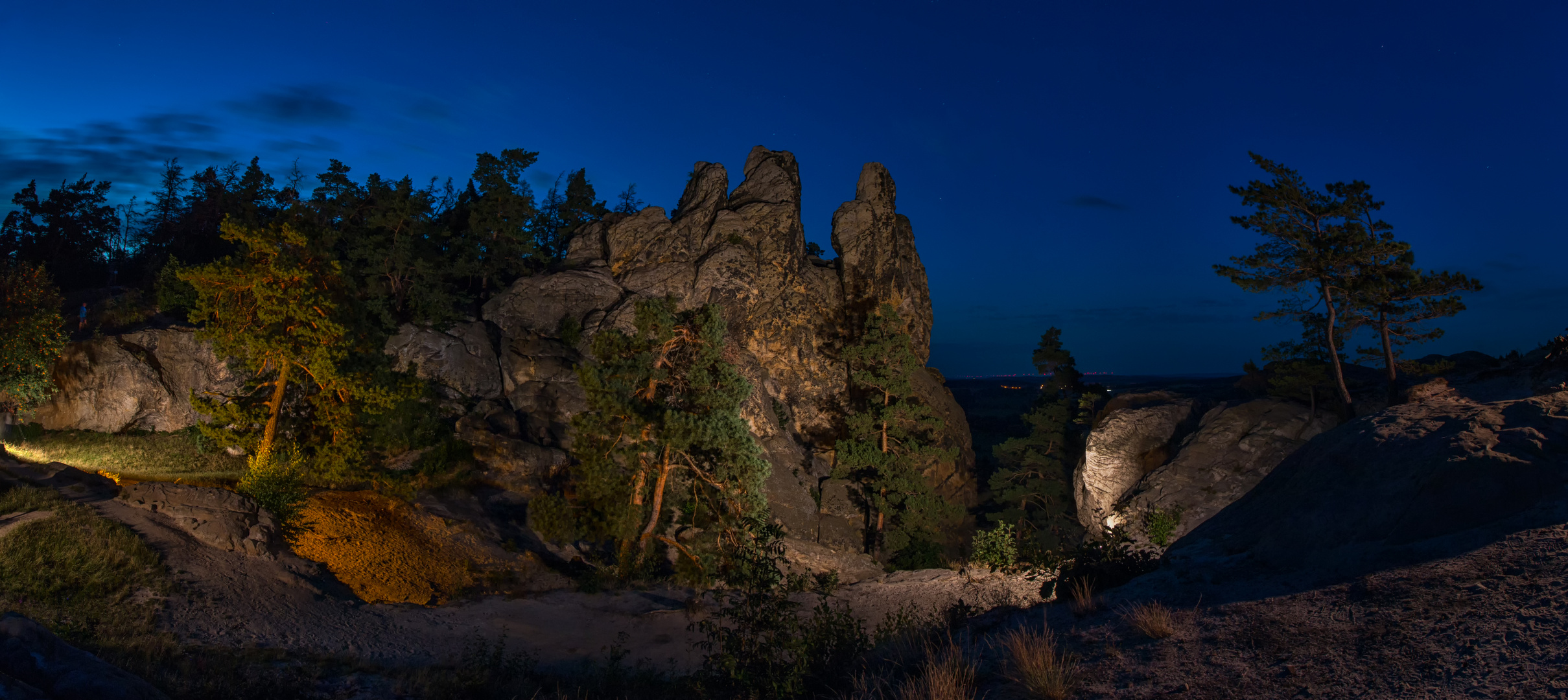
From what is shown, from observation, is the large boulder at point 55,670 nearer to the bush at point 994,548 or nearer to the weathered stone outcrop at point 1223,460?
the bush at point 994,548

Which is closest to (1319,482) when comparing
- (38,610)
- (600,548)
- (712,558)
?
(712,558)

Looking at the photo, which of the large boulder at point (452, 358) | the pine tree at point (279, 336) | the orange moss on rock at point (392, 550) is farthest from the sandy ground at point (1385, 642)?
the large boulder at point (452, 358)

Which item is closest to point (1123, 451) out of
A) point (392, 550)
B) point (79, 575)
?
point (392, 550)

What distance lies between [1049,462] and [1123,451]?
6964mm

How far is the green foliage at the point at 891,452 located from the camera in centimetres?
3553

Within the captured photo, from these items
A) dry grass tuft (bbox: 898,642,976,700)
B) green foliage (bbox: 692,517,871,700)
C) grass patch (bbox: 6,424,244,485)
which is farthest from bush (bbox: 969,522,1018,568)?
grass patch (bbox: 6,424,244,485)

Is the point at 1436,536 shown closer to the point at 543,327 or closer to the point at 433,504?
the point at 433,504

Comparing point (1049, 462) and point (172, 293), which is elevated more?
point (172, 293)

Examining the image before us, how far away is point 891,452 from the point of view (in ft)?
123

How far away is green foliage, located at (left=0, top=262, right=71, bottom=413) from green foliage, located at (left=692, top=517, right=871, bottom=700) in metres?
26.8

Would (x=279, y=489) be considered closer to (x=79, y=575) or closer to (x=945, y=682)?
(x=79, y=575)

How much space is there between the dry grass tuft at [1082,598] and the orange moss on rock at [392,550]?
52.9ft

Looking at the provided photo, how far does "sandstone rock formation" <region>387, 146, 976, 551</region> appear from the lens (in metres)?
33.1

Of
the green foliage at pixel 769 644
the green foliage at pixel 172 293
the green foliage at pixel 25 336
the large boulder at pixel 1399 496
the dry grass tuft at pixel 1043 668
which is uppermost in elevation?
the green foliage at pixel 172 293
